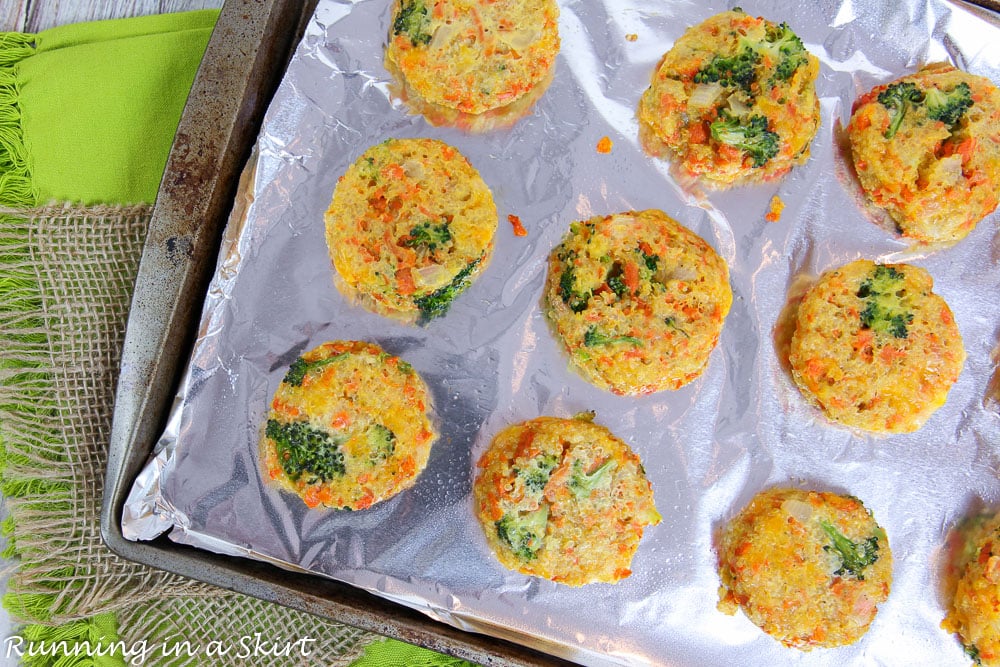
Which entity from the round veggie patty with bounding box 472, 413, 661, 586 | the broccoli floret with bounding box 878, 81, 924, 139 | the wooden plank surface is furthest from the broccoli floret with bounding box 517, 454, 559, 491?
the wooden plank surface

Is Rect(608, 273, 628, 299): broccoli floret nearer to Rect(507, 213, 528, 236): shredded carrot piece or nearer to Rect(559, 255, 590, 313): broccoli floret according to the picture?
Rect(559, 255, 590, 313): broccoli floret

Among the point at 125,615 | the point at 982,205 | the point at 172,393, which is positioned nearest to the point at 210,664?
the point at 125,615

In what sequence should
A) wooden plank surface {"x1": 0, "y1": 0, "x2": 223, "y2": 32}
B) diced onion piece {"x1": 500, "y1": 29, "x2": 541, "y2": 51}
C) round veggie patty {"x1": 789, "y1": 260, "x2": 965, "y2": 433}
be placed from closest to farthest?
round veggie patty {"x1": 789, "y1": 260, "x2": 965, "y2": 433} < diced onion piece {"x1": 500, "y1": 29, "x2": 541, "y2": 51} < wooden plank surface {"x1": 0, "y1": 0, "x2": 223, "y2": 32}

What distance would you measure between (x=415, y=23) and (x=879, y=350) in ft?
9.08

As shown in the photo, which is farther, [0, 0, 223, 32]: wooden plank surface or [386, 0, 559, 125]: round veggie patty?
[0, 0, 223, 32]: wooden plank surface

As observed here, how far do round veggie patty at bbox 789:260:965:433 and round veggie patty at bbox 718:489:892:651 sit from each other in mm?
512

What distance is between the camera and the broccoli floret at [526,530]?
3574mm

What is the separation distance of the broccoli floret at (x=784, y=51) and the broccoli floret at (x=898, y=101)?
1.58 ft

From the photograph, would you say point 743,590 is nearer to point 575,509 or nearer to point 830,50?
Answer: point 575,509

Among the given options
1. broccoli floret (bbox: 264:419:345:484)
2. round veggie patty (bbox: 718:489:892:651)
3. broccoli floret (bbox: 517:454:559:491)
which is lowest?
round veggie patty (bbox: 718:489:892:651)

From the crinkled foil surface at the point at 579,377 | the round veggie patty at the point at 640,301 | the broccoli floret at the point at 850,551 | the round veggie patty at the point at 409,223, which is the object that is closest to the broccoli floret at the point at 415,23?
the crinkled foil surface at the point at 579,377

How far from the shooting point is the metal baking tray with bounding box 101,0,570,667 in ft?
12.0

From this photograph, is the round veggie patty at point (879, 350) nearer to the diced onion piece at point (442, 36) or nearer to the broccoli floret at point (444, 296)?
the broccoli floret at point (444, 296)

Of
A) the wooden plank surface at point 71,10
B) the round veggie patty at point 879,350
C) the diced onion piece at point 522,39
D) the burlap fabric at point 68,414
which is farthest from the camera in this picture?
the wooden plank surface at point 71,10
